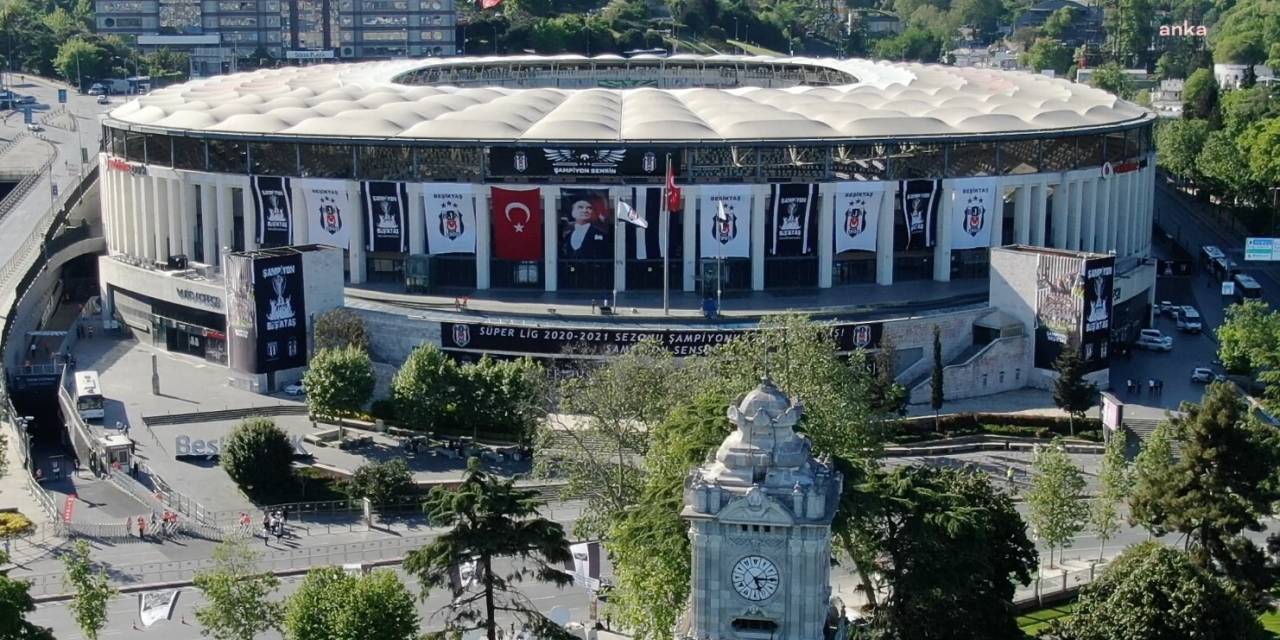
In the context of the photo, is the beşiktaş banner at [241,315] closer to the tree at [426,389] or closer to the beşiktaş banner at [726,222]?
the tree at [426,389]

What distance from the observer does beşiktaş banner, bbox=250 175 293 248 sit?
107812 millimetres

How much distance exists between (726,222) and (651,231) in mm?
4505

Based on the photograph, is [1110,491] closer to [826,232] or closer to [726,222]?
[726,222]

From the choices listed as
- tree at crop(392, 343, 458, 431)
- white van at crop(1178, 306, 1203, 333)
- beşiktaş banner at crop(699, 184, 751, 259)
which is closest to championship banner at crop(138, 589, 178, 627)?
tree at crop(392, 343, 458, 431)


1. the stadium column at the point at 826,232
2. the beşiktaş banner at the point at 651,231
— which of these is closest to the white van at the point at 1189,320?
the stadium column at the point at 826,232

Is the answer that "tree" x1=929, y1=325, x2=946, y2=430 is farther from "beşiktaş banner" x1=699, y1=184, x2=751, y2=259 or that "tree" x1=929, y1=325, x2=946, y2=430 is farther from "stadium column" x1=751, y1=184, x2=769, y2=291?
"beşiktaş banner" x1=699, y1=184, x2=751, y2=259

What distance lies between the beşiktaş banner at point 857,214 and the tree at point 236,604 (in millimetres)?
52405

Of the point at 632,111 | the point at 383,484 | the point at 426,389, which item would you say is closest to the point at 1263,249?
the point at 632,111

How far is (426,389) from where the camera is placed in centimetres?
8569

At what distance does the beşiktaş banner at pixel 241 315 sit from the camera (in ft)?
312

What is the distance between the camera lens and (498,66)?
15700 cm

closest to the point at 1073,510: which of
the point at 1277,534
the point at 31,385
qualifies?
the point at 1277,534

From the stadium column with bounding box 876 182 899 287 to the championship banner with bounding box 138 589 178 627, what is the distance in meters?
52.8

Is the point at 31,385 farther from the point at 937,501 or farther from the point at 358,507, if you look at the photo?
the point at 937,501
